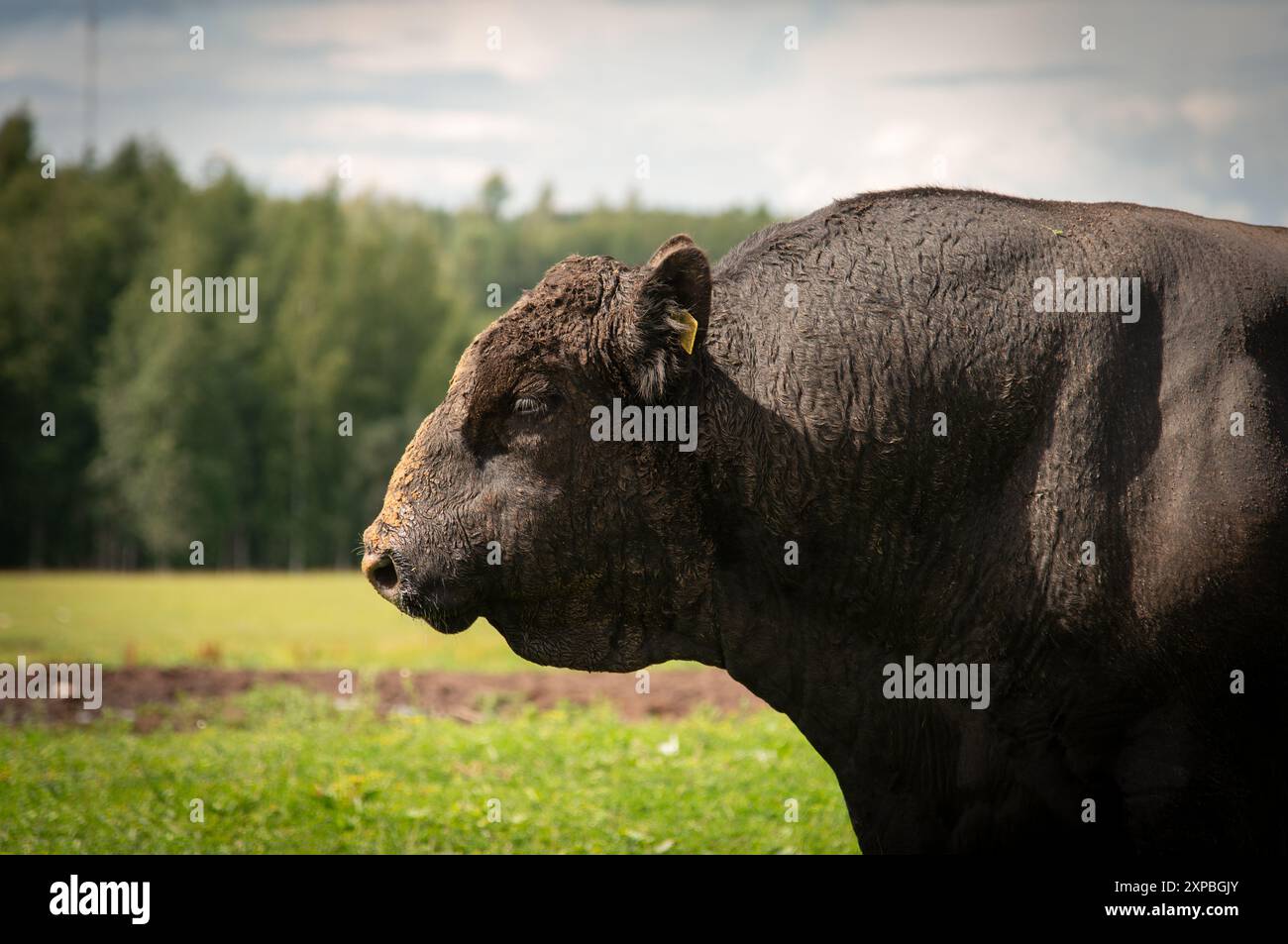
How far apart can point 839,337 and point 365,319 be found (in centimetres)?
7693

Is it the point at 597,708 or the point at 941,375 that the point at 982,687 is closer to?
the point at 941,375

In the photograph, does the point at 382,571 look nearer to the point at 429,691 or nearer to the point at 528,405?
the point at 528,405

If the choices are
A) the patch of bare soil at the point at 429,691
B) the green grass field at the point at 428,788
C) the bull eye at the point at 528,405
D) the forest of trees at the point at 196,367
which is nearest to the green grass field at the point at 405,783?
the green grass field at the point at 428,788

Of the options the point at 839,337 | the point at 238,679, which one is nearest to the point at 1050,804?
the point at 839,337

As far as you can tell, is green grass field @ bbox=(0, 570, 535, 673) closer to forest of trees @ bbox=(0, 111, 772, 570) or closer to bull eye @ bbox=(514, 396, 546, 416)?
bull eye @ bbox=(514, 396, 546, 416)

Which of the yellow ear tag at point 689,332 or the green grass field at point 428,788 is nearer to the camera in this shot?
the yellow ear tag at point 689,332

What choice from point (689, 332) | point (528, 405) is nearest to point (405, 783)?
point (528, 405)

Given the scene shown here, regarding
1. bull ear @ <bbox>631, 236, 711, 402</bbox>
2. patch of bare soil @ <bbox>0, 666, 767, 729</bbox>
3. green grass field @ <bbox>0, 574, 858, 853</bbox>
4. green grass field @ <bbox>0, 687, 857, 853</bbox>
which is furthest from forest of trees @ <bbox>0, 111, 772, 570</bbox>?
bull ear @ <bbox>631, 236, 711, 402</bbox>

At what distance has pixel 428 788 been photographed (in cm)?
926

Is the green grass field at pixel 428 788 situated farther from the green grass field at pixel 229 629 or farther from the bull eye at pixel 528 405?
the bull eye at pixel 528 405

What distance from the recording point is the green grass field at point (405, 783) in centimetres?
834

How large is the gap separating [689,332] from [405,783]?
6016 mm

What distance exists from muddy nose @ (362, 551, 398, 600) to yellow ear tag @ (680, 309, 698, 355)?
135 cm

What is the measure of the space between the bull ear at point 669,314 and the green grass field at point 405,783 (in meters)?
4.55
